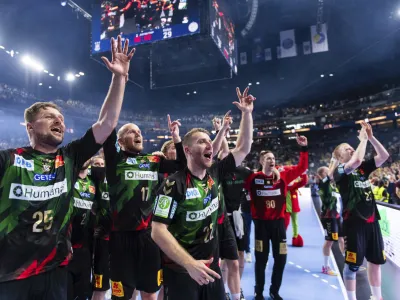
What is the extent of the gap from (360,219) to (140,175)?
3092mm

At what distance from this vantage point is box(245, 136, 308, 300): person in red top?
181 inches

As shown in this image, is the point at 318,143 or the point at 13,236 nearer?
the point at 13,236

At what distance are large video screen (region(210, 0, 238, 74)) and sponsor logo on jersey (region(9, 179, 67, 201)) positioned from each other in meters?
8.72

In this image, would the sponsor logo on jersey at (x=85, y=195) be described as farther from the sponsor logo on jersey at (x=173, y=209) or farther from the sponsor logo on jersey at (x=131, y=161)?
the sponsor logo on jersey at (x=173, y=209)

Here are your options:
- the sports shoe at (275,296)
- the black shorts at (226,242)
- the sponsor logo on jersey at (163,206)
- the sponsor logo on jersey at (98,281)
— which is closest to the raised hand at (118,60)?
the sponsor logo on jersey at (163,206)

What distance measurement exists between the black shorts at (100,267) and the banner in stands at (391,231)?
4.36 m

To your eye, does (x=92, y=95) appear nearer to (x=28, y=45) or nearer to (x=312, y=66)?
(x=28, y=45)

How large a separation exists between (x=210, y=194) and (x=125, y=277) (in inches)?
53.3

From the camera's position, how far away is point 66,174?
89.7 inches

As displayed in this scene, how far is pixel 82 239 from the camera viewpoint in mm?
3555

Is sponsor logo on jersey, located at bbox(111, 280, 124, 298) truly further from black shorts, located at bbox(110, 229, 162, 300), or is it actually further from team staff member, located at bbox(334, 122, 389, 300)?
team staff member, located at bbox(334, 122, 389, 300)

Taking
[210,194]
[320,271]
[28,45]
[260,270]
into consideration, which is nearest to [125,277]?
[210,194]

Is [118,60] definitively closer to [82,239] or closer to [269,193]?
[82,239]

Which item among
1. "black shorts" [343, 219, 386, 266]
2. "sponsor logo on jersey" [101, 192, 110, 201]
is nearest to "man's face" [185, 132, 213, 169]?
"sponsor logo on jersey" [101, 192, 110, 201]
